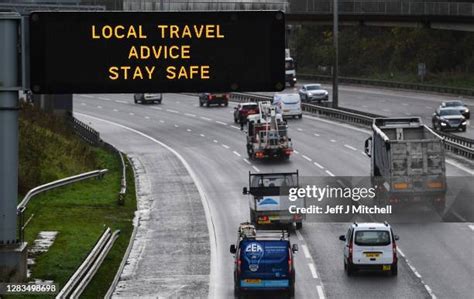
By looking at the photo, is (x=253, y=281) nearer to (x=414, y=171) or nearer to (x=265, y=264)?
(x=265, y=264)

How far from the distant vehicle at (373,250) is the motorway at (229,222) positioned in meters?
0.42

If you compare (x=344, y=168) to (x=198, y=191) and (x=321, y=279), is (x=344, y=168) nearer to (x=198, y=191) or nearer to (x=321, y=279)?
(x=198, y=191)

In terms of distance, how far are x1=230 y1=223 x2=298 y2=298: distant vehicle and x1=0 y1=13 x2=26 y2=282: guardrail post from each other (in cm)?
784

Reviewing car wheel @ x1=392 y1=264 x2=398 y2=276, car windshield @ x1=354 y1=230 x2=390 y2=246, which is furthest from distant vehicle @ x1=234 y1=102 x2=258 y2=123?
car wheel @ x1=392 y1=264 x2=398 y2=276

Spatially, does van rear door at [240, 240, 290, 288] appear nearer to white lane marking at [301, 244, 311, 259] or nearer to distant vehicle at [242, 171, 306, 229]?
white lane marking at [301, 244, 311, 259]

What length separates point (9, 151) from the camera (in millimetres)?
30578

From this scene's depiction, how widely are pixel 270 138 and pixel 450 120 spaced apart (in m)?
17.2

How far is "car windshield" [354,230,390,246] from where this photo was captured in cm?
4122

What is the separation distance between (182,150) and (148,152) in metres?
2.16

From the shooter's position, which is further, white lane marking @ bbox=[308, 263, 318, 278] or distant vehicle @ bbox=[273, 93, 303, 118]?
distant vehicle @ bbox=[273, 93, 303, 118]

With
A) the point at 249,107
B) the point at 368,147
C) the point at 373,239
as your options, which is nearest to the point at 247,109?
the point at 249,107

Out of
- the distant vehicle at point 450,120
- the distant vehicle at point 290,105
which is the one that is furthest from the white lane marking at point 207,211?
the distant vehicle at point 450,120

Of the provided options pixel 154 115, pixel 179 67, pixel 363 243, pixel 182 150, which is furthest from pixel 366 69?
pixel 179 67

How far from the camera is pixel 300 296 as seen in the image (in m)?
38.3
